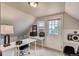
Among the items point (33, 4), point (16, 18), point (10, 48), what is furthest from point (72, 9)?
point (10, 48)

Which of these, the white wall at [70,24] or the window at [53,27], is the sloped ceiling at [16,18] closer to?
the window at [53,27]

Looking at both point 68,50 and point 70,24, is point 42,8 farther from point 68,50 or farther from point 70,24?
point 68,50

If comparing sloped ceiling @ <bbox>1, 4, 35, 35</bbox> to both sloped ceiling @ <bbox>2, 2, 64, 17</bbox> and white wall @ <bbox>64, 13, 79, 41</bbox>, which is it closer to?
sloped ceiling @ <bbox>2, 2, 64, 17</bbox>

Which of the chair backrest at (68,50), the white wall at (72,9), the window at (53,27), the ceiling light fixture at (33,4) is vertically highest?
the ceiling light fixture at (33,4)

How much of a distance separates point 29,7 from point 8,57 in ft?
3.06

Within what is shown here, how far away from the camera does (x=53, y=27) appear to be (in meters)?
1.83

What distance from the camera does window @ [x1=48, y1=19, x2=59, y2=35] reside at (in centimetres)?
179

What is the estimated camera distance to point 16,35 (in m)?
1.79

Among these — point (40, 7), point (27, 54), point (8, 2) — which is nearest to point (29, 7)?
point (40, 7)

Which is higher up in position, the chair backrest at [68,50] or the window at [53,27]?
the window at [53,27]

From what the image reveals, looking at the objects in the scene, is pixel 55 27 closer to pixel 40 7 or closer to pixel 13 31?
pixel 40 7

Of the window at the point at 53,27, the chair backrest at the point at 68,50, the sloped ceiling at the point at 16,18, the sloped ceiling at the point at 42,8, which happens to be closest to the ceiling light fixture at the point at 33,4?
the sloped ceiling at the point at 42,8

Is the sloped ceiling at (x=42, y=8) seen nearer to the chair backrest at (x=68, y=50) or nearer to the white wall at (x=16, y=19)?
the white wall at (x=16, y=19)

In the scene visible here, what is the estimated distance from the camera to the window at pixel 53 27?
179 centimetres
